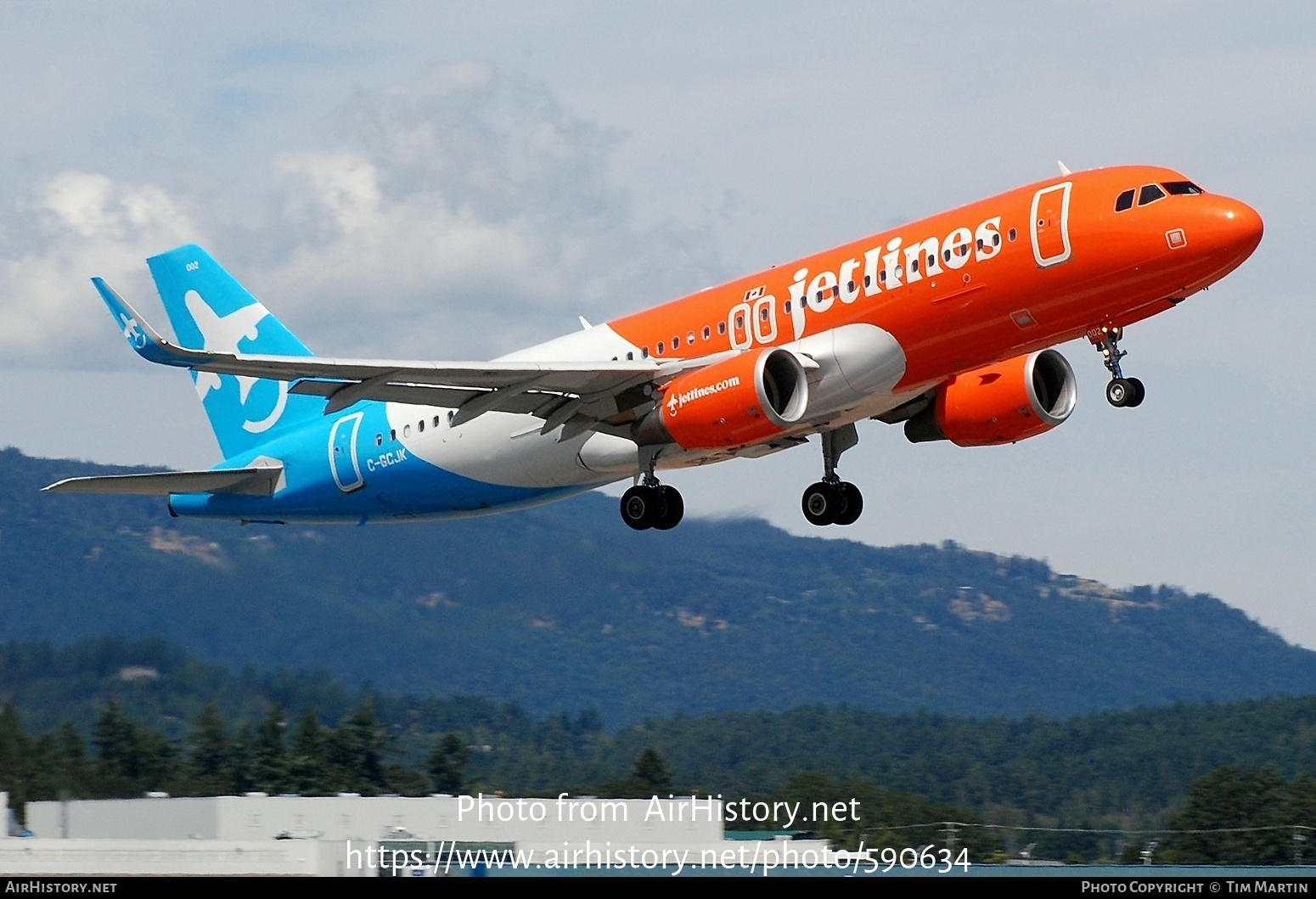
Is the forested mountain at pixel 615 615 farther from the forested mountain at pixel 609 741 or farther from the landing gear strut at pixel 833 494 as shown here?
the landing gear strut at pixel 833 494

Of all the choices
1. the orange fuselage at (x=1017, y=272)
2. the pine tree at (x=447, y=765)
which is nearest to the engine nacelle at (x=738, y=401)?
the orange fuselage at (x=1017, y=272)

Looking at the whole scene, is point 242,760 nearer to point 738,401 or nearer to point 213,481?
point 213,481

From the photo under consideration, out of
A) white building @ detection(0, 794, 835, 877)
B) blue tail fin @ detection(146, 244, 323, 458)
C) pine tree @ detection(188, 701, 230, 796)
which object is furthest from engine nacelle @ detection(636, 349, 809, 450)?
pine tree @ detection(188, 701, 230, 796)

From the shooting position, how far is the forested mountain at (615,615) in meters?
46.7

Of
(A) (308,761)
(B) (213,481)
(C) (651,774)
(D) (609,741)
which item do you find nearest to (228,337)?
(B) (213,481)

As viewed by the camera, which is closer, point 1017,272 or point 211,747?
point 1017,272

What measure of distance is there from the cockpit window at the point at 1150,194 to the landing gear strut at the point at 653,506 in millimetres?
9856

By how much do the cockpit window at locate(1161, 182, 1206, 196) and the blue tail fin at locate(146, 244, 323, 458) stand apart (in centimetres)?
1849

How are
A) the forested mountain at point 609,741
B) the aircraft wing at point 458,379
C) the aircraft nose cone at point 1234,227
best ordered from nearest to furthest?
the aircraft nose cone at point 1234,227
the aircraft wing at point 458,379
the forested mountain at point 609,741

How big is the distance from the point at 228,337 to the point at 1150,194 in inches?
828

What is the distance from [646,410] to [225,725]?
15248 mm

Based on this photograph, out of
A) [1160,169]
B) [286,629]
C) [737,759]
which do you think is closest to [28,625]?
[286,629]

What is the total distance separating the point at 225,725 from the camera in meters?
41.8

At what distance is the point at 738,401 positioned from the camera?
29656 mm
